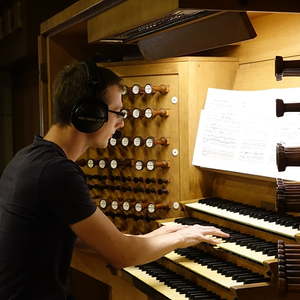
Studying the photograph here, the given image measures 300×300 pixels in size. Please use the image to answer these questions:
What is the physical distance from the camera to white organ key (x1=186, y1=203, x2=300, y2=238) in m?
2.09

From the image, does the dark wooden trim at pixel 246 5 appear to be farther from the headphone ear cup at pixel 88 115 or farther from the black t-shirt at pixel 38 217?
the black t-shirt at pixel 38 217

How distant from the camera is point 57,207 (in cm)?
166

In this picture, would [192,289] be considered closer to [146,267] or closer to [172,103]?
[146,267]

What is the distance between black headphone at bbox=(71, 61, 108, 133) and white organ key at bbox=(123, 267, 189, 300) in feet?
2.58

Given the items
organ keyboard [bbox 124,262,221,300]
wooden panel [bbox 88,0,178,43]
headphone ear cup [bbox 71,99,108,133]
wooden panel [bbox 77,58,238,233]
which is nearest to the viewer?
headphone ear cup [bbox 71,99,108,133]

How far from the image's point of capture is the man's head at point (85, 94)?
1.82 m

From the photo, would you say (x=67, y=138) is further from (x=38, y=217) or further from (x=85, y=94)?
(x=38, y=217)

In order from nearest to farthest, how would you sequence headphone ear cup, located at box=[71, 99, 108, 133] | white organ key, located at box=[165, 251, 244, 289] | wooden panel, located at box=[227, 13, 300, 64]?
headphone ear cup, located at box=[71, 99, 108, 133] < white organ key, located at box=[165, 251, 244, 289] < wooden panel, located at box=[227, 13, 300, 64]

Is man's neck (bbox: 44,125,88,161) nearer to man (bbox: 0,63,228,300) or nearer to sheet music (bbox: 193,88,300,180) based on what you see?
man (bbox: 0,63,228,300)

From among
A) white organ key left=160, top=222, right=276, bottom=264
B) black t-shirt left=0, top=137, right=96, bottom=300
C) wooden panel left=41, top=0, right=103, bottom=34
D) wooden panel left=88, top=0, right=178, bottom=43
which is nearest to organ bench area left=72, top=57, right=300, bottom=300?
white organ key left=160, top=222, right=276, bottom=264

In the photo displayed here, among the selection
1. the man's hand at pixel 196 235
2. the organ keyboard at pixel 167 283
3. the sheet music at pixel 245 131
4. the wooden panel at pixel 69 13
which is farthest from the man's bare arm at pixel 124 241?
the wooden panel at pixel 69 13

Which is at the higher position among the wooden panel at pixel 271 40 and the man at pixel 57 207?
the wooden panel at pixel 271 40

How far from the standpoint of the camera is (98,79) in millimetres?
1866

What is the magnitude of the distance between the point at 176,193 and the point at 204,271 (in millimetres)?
800
